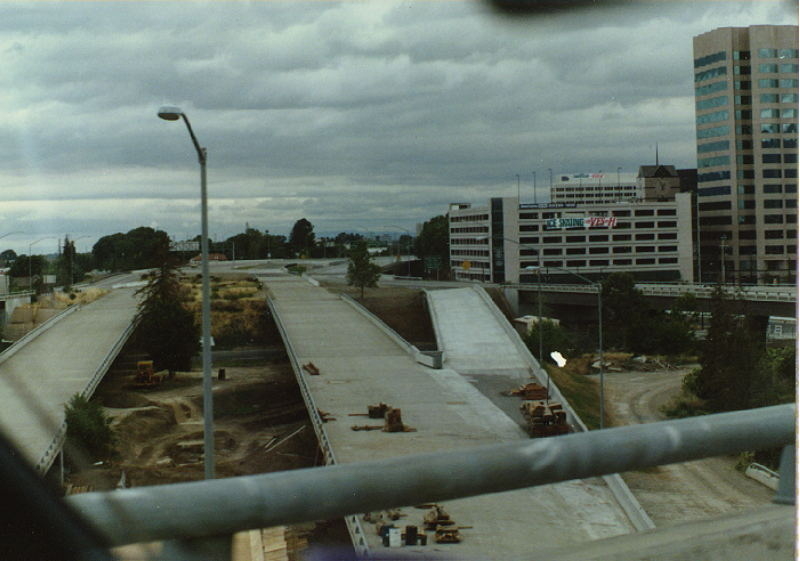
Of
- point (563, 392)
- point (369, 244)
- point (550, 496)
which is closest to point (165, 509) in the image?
point (550, 496)

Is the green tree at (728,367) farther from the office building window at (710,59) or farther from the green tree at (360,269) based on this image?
the green tree at (360,269)

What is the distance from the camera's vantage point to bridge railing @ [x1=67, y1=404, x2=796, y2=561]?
1008mm

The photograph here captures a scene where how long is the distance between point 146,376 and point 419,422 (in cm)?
363

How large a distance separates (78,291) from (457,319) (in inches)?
590

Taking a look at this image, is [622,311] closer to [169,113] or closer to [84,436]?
[169,113]

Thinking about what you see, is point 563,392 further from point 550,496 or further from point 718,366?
point 550,496

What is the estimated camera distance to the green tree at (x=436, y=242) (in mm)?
42969

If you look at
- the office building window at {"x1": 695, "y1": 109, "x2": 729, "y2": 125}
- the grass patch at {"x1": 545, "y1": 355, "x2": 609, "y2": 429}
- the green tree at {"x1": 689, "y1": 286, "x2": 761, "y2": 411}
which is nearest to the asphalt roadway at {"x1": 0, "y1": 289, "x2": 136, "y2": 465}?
the green tree at {"x1": 689, "y1": 286, "x2": 761, "y2": 411}

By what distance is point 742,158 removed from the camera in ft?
53.7

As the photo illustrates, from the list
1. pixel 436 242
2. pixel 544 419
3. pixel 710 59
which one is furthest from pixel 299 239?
pixel 436 242

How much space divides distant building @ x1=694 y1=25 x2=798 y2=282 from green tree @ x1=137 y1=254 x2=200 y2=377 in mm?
6485

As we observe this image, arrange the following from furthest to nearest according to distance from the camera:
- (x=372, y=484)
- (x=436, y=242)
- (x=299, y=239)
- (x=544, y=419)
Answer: (x=436, y=242)
(x=299, y=239)
(x=544, y=419)
(x=372, y=484)

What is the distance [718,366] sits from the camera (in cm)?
960

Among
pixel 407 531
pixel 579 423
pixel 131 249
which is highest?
pixel 131 249
